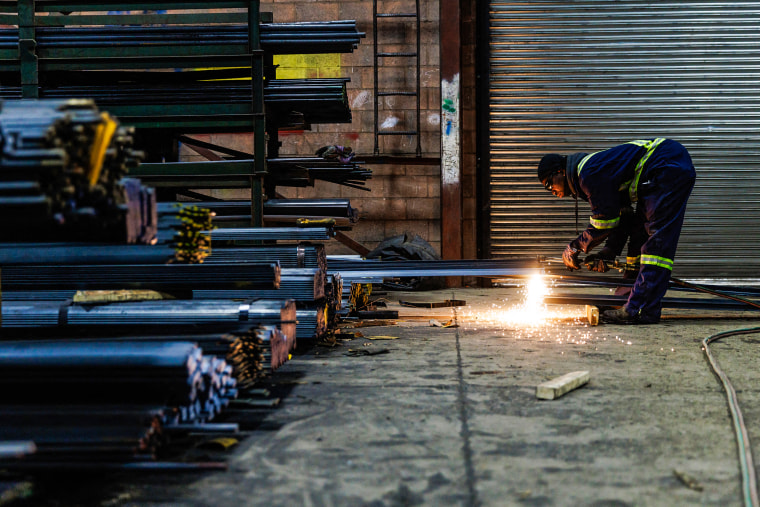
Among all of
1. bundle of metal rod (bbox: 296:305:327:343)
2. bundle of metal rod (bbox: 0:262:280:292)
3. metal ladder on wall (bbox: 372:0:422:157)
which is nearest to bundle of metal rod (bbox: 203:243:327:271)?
bundle of metal rod (bbox: 296:305:327:343)

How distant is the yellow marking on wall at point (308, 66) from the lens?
862 cm

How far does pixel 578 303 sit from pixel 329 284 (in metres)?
2.42

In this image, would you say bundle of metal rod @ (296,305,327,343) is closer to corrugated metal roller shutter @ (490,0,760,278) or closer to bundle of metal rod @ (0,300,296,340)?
bundle of metal rod @ (0,300,296,340)

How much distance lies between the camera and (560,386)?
113 inches

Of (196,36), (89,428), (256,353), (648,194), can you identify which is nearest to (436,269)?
(648,194)

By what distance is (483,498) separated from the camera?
1.82m

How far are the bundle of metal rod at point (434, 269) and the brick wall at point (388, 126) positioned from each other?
9.37 ft

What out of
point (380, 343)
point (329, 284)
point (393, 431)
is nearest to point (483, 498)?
point (393, 431)

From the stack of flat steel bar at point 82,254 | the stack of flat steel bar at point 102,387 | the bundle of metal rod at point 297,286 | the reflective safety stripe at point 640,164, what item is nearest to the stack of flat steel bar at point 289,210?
the bundle of metal rod at point 297,286

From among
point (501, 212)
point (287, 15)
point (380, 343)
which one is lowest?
point (380, 343)

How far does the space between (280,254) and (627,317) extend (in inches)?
110

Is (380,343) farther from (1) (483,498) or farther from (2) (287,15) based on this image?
(2) (287,15)

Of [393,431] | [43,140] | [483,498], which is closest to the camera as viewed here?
[43,140]

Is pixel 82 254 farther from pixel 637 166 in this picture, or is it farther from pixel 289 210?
pixel 637 166
